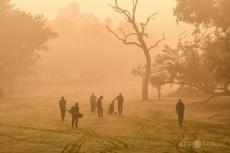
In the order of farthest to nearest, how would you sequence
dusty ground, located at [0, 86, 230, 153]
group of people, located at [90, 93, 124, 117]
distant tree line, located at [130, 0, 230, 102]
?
1. distant tree line, located at [130, 0, 230, 102]
2. group of people, located at [90, 93, 124, 117]
3. dusty ground, located at [0, 86, 230, 153]

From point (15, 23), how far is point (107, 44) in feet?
146

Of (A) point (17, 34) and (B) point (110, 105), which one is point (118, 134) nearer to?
(B) point (110, 105)

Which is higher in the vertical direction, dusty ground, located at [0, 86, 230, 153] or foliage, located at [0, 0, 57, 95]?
foliage, located at [0, 0, 57, 95]

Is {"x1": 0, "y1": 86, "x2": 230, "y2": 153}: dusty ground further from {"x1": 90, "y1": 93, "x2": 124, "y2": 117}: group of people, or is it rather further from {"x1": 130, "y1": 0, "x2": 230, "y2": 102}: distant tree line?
{"x1": 130, "y1": 0, "x2": 230, "y2": 102}: distant tree line

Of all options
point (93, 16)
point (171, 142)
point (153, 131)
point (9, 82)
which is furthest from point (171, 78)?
point (93, 16)

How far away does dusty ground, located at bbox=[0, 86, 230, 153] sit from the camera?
20500 millimetres

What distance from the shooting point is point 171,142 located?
22.5 m

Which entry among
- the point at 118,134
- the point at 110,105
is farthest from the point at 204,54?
the point at 118,134

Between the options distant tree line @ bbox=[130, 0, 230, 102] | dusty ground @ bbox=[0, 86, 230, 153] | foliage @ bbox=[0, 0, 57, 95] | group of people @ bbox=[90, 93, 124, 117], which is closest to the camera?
dusty ground @ bbox=[0, 86, 230, 153]

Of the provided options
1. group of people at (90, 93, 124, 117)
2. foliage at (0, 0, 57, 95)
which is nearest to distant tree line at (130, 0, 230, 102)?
group of people at (90, 93, 124, 117)

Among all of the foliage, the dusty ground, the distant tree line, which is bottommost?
the dusty ground

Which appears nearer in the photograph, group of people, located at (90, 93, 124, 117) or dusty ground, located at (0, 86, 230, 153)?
dusty ground, located at (0, 86, 230, 153)

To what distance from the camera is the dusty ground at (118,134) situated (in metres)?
20.5

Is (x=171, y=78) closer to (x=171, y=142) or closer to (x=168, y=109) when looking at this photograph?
(x=168, y=109)
